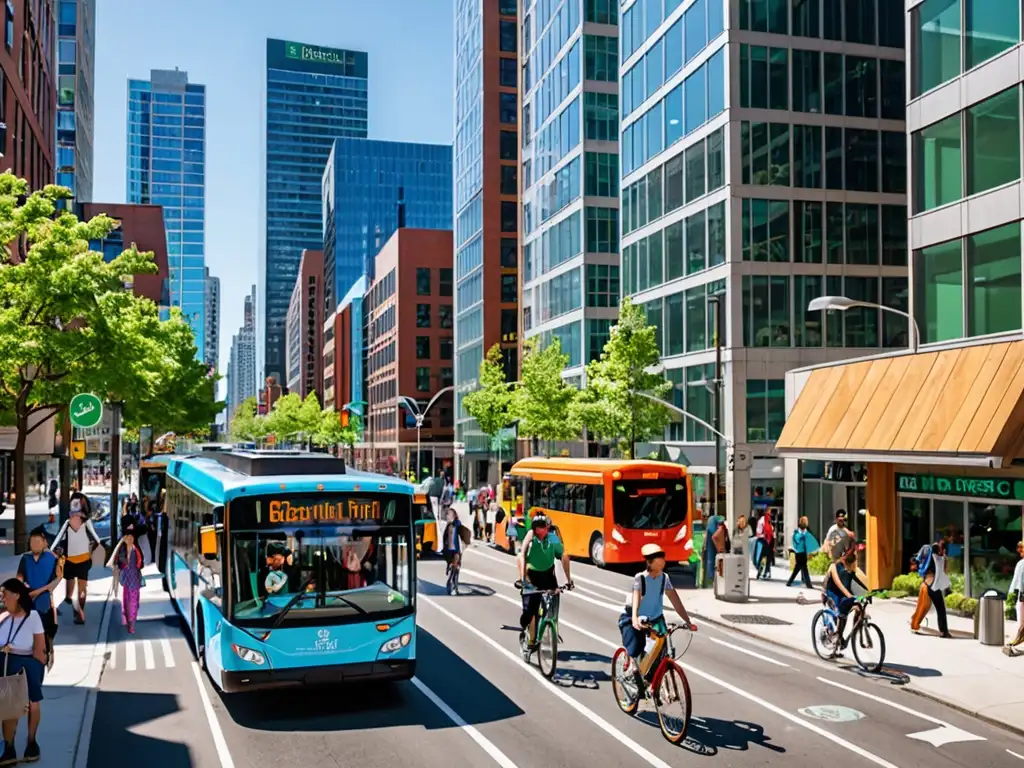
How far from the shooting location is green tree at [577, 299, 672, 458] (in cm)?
4412

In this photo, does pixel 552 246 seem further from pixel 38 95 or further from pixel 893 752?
pixel 893 752

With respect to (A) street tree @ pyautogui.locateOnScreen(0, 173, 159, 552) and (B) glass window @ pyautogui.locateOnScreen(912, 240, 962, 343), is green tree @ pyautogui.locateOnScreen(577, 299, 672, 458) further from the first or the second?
(A) street tree @ pyautogui.locateOnScreen(0, 173, 159, 552)

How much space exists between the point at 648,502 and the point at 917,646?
1137 cm

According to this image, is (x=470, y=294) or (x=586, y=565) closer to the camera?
(x=586, y=565)

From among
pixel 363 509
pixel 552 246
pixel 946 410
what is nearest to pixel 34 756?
pixel 363 509

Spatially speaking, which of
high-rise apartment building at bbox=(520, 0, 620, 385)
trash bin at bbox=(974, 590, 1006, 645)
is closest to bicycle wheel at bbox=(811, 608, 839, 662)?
trash bin at bbox=(974, 590, 1006, 645)

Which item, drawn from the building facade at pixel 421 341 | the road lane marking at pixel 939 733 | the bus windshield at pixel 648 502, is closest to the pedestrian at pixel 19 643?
the road lane marking at pixel 939 733

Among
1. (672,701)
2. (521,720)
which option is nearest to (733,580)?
(521,720)

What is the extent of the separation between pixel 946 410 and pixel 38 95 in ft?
153

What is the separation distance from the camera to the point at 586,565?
104 feet

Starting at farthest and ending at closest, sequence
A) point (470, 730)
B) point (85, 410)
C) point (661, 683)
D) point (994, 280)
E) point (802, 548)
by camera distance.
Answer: point (802, 548) → point (85, 410) → point (994, 280) → point (470, 730) → point (661, 683)

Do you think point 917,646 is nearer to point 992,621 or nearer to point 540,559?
point 992,621

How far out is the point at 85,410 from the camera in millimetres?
24891

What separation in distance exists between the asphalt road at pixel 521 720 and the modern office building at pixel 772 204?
28.4 meters
